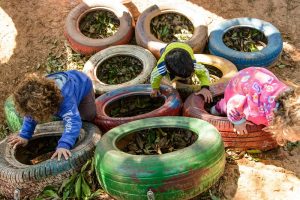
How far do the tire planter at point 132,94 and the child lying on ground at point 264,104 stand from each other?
69cm

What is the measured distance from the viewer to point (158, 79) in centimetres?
551

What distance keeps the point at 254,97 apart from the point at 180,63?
103 cm

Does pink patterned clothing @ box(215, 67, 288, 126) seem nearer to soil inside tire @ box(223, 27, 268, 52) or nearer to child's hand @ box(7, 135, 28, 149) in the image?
soil inside tire @ box(223, 27, 268, 52)

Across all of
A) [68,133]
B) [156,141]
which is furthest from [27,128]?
[156,141]

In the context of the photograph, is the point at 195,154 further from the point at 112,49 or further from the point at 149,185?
the point at 112,49

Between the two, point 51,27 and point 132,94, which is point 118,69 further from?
point 51,27

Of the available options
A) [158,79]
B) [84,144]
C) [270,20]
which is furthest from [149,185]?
[270,20]

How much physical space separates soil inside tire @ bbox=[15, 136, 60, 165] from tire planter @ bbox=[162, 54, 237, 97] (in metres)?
1.80

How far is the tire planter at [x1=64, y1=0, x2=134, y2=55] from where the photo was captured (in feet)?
23.5

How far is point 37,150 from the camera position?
17.3ft

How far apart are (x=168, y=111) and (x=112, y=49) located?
2.06m

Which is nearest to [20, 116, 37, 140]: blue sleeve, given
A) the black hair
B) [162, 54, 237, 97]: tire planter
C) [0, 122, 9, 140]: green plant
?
[0, 122, 9, 140]: green plant

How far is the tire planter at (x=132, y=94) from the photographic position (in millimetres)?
5266

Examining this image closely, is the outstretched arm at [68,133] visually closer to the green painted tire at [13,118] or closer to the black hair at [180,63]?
the green painted tire at [13,118]
